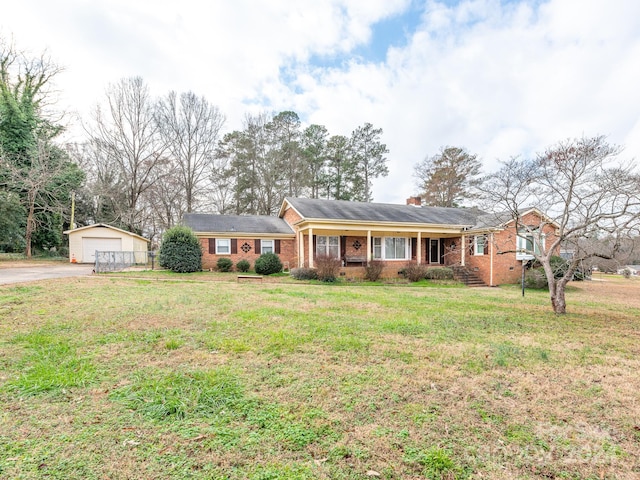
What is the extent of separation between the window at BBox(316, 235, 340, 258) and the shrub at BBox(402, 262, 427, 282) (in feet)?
14.3

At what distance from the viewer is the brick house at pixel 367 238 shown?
1745cm

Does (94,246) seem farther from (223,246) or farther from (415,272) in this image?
(415,272)

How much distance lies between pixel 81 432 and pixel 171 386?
90 cm

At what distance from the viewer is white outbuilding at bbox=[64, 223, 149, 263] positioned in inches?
902

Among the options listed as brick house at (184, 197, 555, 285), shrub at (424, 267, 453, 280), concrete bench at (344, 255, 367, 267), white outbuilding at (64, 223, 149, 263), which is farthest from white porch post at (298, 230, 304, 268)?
white outbuilding at (64, 223, 149, 263)

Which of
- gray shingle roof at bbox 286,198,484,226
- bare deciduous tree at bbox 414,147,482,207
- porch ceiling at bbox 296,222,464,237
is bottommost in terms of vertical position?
porch ceiling at bbox 296,222,464,237

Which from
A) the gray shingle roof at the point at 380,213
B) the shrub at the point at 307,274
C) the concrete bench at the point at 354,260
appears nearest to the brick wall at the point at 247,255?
the gray shingle roof at the point at 380,213

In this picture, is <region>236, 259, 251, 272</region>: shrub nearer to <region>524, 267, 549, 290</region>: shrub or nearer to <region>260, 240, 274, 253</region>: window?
<region>260, 240, 274, 253</region>: window

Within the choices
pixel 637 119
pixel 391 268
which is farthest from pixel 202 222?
pixel 637 119

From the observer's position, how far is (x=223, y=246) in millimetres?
18891

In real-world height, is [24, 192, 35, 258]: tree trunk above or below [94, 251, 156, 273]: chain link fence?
above

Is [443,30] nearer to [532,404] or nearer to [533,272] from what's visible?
[533,272]

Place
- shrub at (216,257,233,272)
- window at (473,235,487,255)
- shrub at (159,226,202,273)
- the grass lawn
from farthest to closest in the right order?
shrub at (216,257,233,272)
window at (473,235,487,255)
shrub at (159,226,202,273)
the grass lawn

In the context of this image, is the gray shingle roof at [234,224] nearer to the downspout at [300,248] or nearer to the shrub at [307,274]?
the downspout at [300,248]
